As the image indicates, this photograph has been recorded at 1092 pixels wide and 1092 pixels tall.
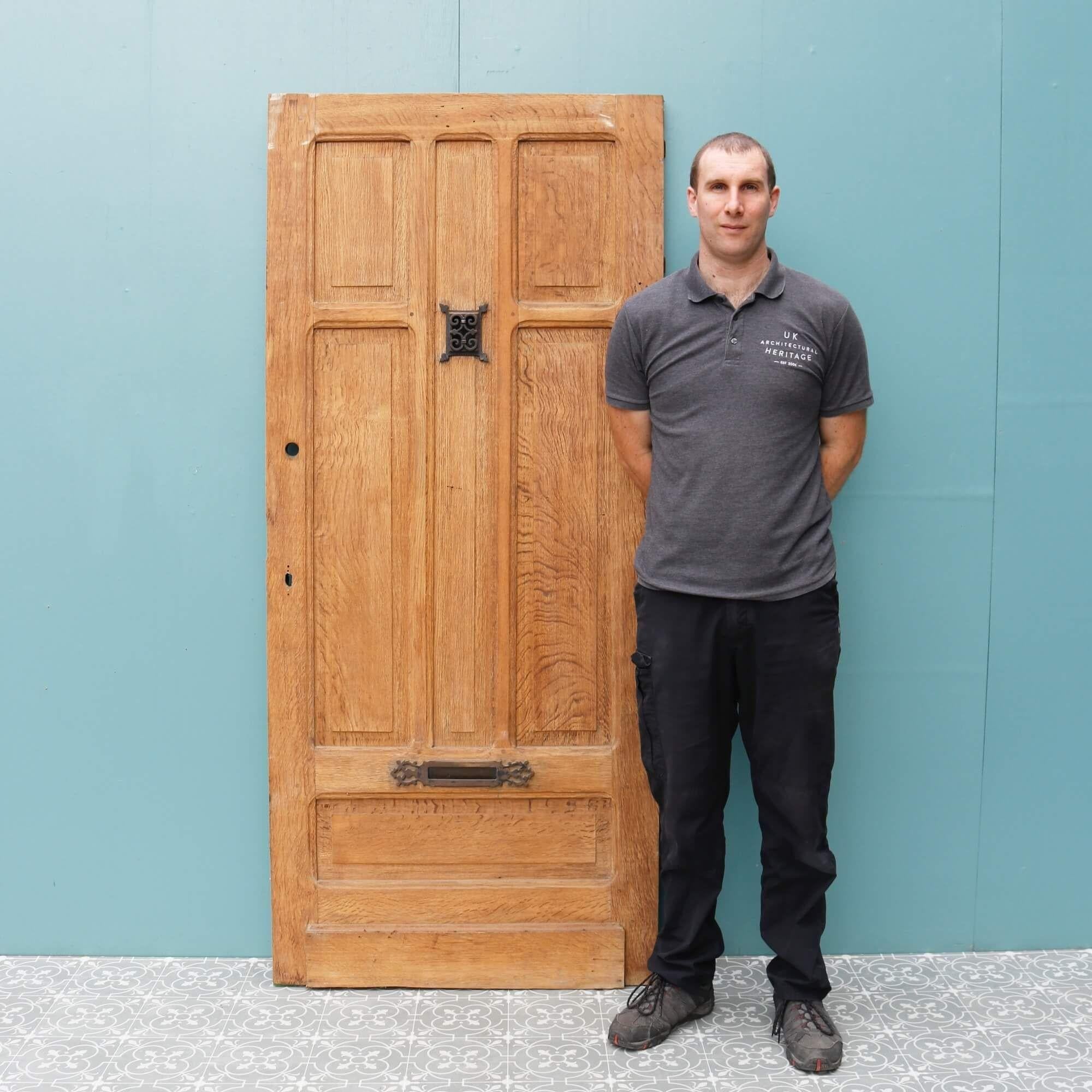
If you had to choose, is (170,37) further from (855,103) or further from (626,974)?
(626,974)

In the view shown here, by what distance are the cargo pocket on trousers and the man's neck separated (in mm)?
793

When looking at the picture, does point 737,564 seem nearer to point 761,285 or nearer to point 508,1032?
point 761,285

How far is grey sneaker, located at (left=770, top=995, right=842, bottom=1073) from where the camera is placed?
234 centimetres

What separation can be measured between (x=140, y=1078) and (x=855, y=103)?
2612mm

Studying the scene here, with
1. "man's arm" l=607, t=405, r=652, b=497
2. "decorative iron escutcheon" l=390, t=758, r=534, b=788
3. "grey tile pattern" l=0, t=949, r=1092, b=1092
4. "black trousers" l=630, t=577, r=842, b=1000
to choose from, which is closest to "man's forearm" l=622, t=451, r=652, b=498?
"man's arm" l=607, t=405, r=652, b=497

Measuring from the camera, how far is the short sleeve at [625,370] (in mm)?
2465

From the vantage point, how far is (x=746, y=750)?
8.36 ft

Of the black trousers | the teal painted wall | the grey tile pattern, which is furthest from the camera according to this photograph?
the teal painted wall

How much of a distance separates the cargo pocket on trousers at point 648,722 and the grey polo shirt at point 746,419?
190 mm

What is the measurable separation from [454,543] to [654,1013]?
1.12 meters

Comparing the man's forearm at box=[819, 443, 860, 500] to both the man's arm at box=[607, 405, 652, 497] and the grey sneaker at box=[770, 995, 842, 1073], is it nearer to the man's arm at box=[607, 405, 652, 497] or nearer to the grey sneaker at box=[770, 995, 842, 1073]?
the man's arm at box=[607, 405, 652, 497]

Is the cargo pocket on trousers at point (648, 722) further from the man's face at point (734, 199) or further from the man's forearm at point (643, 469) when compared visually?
the man's face at point (734, 199)

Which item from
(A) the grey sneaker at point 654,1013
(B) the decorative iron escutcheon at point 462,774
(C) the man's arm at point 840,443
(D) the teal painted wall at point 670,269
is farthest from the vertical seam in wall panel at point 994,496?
(B) the decorative iron escutcheon at point 462,774

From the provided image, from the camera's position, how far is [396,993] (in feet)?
8.79
